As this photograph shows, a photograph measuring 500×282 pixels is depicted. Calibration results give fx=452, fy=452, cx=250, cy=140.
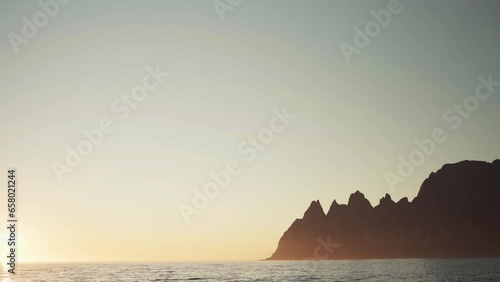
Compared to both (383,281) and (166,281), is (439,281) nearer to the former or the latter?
(383,281)

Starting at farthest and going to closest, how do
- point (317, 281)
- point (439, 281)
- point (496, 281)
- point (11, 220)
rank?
point (317, 281), point (439, 281), point (496, 281), point (11, 220)

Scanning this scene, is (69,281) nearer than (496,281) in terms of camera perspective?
No

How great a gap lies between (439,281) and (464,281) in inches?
160

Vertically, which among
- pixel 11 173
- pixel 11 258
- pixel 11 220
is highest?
pixel 11 173

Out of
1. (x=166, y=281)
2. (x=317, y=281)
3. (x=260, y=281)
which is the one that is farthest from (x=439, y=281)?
(x=166, y=281)

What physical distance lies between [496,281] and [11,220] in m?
69.6

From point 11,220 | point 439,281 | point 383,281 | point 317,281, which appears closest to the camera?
point 11,220

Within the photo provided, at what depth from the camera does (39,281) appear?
10244cm

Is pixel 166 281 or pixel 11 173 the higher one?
pixel 11 173

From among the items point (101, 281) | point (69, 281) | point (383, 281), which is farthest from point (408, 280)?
point (69, 281)

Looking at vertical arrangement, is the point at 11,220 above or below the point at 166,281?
above

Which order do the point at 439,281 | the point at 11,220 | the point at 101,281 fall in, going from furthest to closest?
the point at 101,281 → the point at 439,281 → the point at 11,220

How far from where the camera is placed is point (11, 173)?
4150 cm

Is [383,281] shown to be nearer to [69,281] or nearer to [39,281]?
[69,281]
